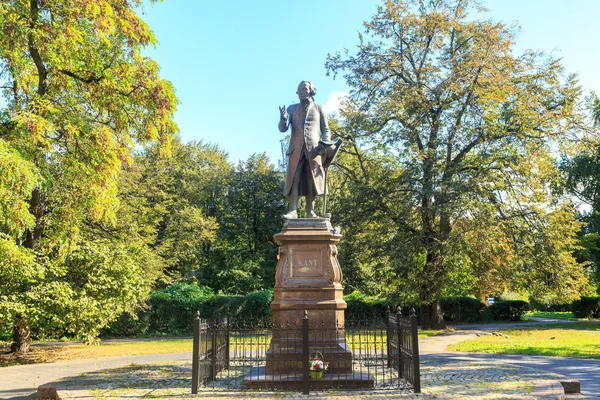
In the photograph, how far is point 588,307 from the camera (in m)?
33.4

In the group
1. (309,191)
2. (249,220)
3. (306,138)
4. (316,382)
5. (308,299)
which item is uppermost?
(249,220)

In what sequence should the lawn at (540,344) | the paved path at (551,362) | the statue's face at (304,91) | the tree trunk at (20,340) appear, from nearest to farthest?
the paved path at (551,362)
the statue's face at (304,91)
the lawn at (540,344)
the tree trunk at (20,340)

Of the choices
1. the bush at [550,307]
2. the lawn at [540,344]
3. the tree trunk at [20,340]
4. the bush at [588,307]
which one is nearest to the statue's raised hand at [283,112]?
the lawn at [540,344]

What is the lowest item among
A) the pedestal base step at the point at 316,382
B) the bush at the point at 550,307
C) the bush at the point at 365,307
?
the pedestal base step at the point at 316,382

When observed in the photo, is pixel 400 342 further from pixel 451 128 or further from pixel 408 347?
pixel 451 128

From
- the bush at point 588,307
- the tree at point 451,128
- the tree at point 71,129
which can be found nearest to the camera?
the tree at point 71,129

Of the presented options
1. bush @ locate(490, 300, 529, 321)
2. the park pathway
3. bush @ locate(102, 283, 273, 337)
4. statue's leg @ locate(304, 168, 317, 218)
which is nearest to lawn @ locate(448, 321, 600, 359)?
the park pathway

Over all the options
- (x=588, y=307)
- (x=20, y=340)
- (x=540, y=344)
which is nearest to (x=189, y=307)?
(x=20, y=340)

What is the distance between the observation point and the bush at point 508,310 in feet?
98.6

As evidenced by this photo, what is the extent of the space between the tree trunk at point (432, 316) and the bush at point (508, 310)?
312 inches

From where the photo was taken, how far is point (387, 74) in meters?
23.0

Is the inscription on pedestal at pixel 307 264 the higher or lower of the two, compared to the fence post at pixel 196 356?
higher

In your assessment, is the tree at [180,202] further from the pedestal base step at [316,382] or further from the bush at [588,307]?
the bush at [588,307]

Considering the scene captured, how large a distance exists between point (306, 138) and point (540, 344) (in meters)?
11.2
